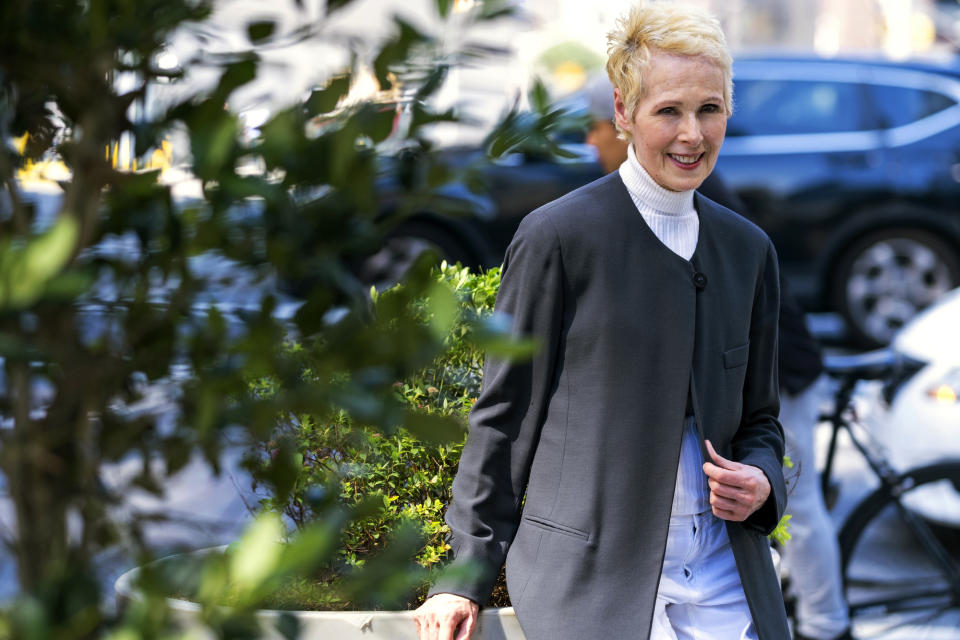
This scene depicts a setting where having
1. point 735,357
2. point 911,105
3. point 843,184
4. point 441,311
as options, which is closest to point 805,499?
point 735,357

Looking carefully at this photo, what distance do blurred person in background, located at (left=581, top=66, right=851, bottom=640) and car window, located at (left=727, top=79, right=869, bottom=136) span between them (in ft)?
17.6

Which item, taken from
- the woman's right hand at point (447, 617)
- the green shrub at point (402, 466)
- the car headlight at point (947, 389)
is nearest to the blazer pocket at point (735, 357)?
the green shrub at point (402, 466)

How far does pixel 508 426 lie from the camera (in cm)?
210

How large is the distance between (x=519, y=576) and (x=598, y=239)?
59 centimetres

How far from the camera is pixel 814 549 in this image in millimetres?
3939

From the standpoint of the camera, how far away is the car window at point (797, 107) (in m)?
9.11

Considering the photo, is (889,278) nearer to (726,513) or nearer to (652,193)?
(652,193)

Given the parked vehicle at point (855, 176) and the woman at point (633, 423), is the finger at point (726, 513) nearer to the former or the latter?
the woman at point (633, 423)

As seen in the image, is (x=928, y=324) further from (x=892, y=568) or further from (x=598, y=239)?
(x=598, y=239)

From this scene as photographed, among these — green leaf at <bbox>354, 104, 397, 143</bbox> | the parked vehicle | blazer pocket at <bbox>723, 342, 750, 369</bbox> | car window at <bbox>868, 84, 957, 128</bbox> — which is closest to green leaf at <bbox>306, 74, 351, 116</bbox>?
green leaf at <bbox>354, 104, 397, 143</bbox>

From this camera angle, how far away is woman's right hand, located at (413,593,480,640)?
6.76 feet

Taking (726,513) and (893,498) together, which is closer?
(726,513)

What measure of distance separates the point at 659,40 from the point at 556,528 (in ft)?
2.77

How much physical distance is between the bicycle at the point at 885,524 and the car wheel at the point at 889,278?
4.96 meters
